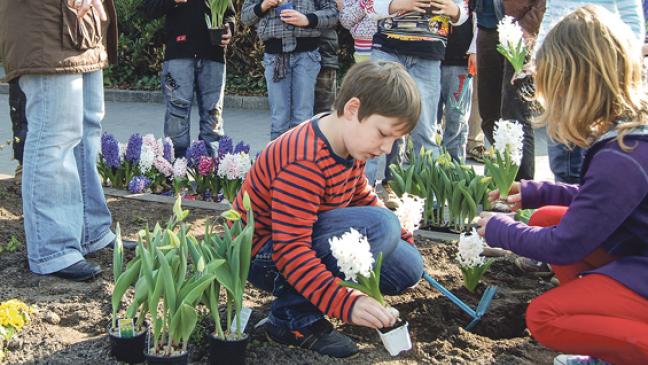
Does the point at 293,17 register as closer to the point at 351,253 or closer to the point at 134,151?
the point at 134,151

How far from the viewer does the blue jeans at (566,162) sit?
3740mm

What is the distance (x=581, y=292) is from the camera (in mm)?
2488

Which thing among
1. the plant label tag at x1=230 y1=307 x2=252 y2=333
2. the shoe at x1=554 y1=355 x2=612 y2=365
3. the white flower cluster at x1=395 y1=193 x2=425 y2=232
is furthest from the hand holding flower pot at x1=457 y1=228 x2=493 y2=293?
the plant label tag at x1=230 y1=307 x2=252 y2=333

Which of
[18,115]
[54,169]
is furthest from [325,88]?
[54,169]

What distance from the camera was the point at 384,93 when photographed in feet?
8.35

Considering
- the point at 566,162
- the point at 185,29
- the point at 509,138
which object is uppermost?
the point at 185,29

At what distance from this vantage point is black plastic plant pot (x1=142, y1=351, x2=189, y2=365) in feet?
7.96

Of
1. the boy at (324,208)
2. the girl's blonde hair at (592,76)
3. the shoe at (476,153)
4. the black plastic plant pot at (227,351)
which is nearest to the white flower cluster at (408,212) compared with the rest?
the boy at (324,208)

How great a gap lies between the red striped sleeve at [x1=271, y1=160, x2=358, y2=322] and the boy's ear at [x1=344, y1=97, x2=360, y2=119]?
20 cm

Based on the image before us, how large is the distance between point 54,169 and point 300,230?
1230 millimetres

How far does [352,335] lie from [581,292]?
2.72 ft

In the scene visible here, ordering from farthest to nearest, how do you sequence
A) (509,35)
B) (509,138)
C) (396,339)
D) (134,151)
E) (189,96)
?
(189,96) → (134,151) → (509,35) → (509,138) → (396,339)

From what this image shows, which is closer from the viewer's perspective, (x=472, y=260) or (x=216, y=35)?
(x=472, y=260)

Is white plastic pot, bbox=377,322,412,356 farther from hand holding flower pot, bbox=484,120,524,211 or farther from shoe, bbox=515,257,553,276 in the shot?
hand holding flower pot, bbox=484,120,524,211
